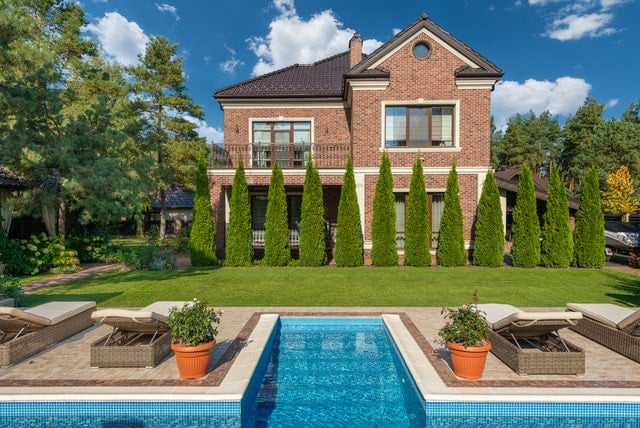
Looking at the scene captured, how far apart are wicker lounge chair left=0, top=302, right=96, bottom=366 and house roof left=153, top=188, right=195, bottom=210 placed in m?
29.0

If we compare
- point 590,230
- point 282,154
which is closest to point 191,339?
point 282,154

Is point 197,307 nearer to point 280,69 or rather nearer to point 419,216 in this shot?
point 419,216

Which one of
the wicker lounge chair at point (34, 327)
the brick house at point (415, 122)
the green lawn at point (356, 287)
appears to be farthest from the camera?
the brick house at point (415, 122)

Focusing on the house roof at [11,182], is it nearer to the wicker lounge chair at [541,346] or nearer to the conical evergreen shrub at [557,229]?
the wicker lounge chair at [541,346]

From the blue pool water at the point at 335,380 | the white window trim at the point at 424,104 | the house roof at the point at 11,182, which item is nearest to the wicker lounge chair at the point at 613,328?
the blue pool water at the point at 335,380

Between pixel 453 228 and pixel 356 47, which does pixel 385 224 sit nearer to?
pixel 453 228

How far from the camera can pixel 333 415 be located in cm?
475

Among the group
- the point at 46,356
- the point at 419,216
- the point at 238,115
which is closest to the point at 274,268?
the point at 419,216

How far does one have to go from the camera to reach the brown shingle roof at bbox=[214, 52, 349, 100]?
17156 mm

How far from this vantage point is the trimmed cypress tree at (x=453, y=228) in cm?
1448

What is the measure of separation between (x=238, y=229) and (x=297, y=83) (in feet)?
26.7

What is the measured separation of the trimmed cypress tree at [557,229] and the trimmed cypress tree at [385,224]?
19.8ft

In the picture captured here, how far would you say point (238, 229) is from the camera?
14.8 meters

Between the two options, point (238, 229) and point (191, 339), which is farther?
point (238, 229)
